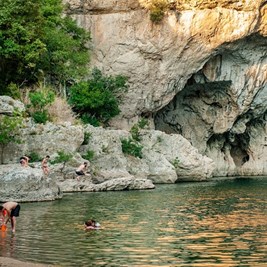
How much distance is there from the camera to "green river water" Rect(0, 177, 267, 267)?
18062 mm

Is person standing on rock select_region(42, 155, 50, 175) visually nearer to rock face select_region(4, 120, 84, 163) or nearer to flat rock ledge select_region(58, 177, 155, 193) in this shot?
flat rock ledge select_region(58, 177, 155, 193)

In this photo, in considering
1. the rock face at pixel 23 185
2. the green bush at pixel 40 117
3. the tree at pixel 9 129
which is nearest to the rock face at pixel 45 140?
the tree at pixel 9 129

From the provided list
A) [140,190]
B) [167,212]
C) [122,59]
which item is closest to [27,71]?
[122,59]

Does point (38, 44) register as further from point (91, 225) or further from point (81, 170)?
point (91, 225)

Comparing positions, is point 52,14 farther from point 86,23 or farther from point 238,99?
point 238,99

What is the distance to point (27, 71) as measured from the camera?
158ft

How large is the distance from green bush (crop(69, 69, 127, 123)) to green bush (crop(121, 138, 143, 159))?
4164 millimetres

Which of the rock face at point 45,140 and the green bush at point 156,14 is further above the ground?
the green bush at point 156,14

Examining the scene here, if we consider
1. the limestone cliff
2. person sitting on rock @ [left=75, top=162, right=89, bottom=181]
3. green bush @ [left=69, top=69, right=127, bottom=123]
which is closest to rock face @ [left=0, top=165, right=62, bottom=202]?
person sitting on rock @ [left=75, top=162, right=89, bottom=181]

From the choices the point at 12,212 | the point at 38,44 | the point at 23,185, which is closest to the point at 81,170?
the point at 23,185

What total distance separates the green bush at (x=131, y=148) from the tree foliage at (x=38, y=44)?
22.1ft

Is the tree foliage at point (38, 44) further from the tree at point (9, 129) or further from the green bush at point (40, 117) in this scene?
the tree at point (9, 129)

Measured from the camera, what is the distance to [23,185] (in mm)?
31672

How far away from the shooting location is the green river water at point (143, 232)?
18062mm
